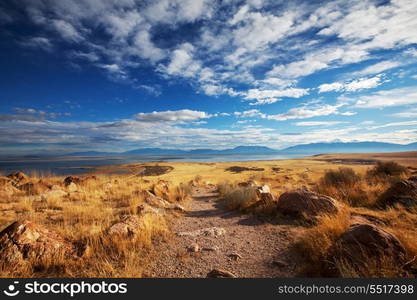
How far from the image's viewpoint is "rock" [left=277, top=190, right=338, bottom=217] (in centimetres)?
627

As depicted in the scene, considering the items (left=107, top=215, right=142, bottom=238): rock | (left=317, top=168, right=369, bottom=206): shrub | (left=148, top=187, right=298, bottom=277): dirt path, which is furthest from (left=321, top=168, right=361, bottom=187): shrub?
(left=107, top=215, right=142, bottom=238): rock

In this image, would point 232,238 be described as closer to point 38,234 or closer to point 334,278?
point 334,278

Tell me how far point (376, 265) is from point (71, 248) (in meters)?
5.49

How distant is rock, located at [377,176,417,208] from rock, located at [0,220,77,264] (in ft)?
30.4

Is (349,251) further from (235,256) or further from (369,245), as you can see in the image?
(235,256)

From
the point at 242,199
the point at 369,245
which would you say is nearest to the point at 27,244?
the point at 369,245

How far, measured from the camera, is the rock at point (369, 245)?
3.08m

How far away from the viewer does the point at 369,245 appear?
3.19 m

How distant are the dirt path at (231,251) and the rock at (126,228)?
30.4 inches

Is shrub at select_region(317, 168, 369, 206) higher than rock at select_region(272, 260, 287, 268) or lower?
higher

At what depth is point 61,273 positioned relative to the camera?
3.44m

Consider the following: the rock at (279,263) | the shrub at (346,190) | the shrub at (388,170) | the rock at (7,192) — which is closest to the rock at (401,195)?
the shrub at (346,190)

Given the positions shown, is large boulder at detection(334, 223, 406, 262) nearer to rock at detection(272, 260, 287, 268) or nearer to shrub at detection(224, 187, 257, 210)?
rock at detection(272, 260, 287, 268)

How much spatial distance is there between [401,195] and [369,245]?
5.48m
